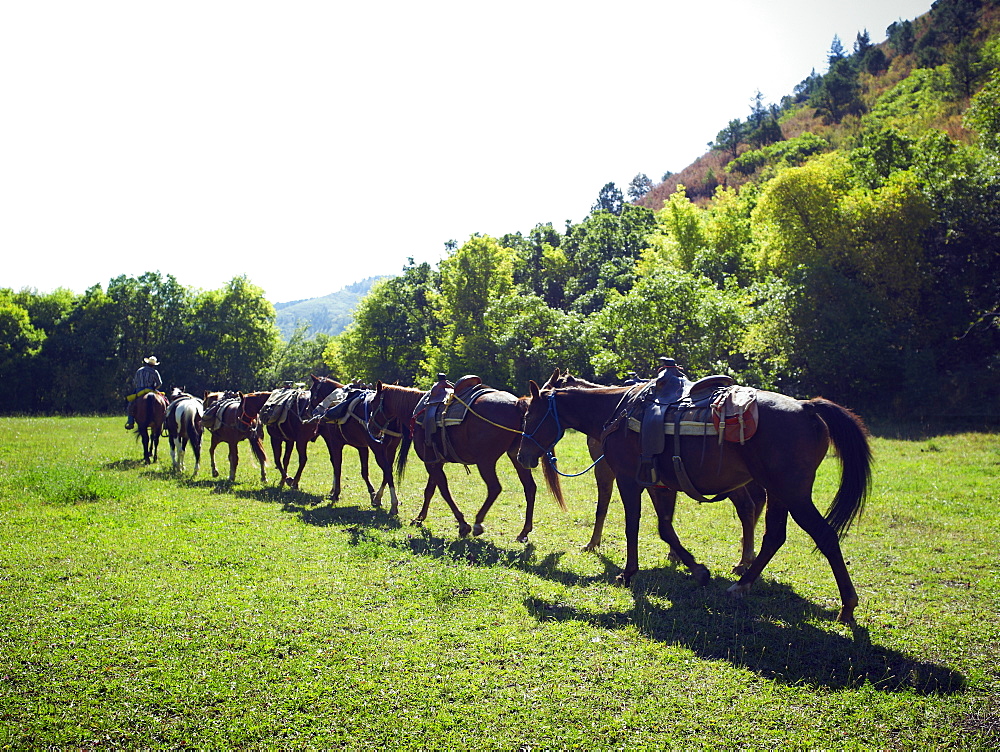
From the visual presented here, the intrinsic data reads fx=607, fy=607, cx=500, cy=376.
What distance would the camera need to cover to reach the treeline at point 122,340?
46.4 m

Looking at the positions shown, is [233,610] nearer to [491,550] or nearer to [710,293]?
[491,550]

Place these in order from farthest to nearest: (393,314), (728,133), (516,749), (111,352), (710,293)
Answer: (728,133) → (393,314) → (111,352) → (710,293) → (516,749)

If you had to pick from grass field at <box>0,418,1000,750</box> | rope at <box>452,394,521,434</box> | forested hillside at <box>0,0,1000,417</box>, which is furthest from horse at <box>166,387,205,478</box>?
forested hillside at <box>0,0,1000,417</box>

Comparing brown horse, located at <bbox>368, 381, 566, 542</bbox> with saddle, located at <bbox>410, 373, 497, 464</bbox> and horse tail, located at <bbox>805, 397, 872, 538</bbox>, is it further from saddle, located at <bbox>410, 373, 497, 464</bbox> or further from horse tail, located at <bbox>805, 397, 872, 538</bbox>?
horse tail, located at <bbox>805, 397, 872, 538</bbox>

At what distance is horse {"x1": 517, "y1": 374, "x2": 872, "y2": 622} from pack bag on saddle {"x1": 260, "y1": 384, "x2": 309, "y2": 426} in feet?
28.9

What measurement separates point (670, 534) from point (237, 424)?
37.1 ft

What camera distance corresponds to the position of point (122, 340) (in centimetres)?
5053

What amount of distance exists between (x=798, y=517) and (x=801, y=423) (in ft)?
3.07

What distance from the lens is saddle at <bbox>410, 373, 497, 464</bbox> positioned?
10.0m

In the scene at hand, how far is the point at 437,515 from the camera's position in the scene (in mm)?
11266

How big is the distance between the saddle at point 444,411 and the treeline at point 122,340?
45.2 m

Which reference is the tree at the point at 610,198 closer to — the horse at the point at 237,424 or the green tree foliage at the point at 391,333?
the green tree foliage at the point at 391,333

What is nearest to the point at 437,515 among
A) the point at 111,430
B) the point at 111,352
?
the point at 111,430

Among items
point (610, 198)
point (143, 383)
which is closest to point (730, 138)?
point (610, 198)
